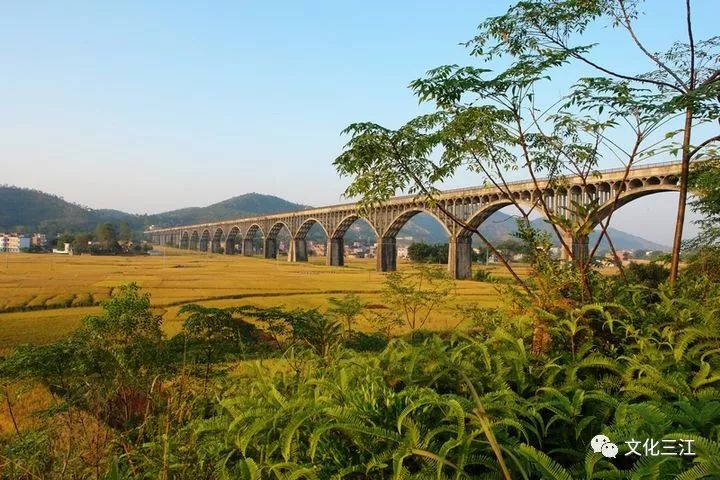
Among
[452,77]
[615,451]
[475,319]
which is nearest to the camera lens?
[615,451]

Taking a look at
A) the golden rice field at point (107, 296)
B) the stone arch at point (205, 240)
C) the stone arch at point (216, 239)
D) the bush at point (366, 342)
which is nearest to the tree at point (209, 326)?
the bush at point (366, 342)

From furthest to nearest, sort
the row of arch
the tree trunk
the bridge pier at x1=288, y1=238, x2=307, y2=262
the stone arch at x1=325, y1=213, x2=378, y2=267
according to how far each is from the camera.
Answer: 1. the bridge pier at x1=288, y1=238, x2=307, y2=262
2. the stone arch at x1=325, y1=213, x2=378, y2=267
3. the row of arch
4. the tree trunk

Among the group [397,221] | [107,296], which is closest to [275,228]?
[397,221]

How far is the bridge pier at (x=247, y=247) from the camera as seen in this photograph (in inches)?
5851

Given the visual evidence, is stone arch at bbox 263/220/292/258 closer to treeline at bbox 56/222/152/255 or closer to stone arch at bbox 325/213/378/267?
stone arch at bbox 325/213/378/267

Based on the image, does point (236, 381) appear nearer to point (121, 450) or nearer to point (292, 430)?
point (121, 450)

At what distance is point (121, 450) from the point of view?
16.9 feet

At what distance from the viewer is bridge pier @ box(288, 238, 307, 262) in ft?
370

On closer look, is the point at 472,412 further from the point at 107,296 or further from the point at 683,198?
the point at 107,296

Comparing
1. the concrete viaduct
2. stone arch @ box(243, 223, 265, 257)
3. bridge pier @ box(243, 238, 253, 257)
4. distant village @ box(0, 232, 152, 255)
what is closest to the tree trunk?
the concrete viaduct

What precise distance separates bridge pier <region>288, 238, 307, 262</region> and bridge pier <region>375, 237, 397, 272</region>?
3651cm

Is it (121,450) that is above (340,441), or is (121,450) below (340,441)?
below

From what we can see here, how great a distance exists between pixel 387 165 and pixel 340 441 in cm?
513

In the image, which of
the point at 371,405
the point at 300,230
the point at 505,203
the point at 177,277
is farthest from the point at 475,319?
the point at 300,230
